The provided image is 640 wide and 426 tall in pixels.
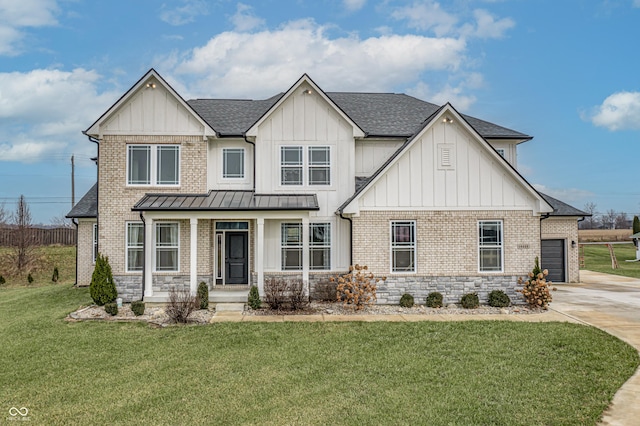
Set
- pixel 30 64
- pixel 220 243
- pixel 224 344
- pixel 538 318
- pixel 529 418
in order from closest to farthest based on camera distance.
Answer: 1. pixel 529 418
2. pixel 224 344
3. pixel 538 318
4. pixel 220 243
5. pixel 30 64

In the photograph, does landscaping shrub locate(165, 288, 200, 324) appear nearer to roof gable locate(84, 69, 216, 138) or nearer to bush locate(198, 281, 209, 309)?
bush locate(198, 281, 209, 309)

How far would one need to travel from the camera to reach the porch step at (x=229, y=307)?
12719 mm

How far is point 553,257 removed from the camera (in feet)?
63.4

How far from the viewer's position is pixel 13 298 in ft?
55.3

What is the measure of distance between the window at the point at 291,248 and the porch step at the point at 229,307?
2.26m

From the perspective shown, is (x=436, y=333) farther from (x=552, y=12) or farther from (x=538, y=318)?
(x=552, y=12)

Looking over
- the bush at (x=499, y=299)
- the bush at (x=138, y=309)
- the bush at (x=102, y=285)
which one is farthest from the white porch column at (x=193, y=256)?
the bush at (x=499, y=299)

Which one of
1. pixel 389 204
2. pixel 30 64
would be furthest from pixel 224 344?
pixel 30 64

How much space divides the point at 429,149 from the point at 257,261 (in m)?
7.20

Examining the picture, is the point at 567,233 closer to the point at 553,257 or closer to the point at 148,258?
the point at 553,257

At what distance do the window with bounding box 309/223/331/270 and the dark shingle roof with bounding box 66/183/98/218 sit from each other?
10.1 metres

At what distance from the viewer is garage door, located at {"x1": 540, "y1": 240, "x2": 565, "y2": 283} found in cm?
1933

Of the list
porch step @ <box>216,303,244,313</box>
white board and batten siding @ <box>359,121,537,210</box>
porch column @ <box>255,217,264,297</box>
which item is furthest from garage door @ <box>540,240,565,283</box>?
porch step @ <box>216,303,244,313</box>

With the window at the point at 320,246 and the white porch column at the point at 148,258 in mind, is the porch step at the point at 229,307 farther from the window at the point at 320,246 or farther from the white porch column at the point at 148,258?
the window at the point at 320,246
